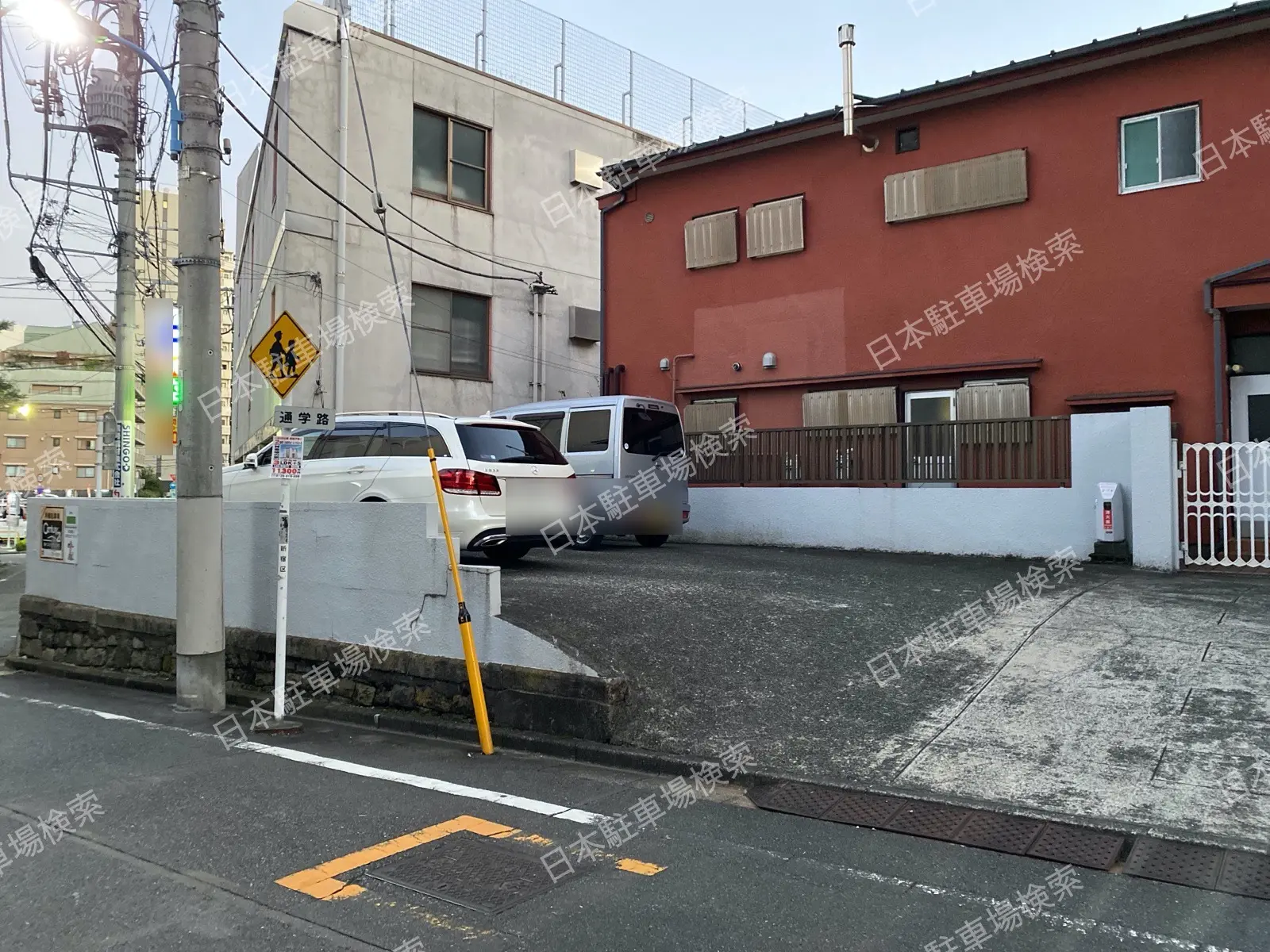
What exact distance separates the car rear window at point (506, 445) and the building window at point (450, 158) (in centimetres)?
1167

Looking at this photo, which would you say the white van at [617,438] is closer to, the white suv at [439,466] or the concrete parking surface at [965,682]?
the white suv at [439,466]

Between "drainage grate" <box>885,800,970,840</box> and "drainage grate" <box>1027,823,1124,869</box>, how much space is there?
16.1 inches

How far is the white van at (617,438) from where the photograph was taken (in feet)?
43.2

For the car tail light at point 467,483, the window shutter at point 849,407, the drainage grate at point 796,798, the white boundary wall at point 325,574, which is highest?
the window shutter at point 849,407

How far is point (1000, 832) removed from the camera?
15.7 feet

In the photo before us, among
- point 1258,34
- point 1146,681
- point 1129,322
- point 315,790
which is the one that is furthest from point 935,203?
point 315,790

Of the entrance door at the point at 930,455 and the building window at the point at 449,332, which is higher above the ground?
the building window at the point at 449,332

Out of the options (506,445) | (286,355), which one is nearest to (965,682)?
(506,445)

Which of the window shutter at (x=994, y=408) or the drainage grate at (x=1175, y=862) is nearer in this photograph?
the drainage grate at (x=1175, y=862)

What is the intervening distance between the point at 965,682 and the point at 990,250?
31.5ft

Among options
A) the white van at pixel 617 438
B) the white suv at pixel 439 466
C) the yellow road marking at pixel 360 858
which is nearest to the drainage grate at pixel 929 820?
the yellow road marking at pixel 360 858

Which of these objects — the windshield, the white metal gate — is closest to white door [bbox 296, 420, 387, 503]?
the windshield

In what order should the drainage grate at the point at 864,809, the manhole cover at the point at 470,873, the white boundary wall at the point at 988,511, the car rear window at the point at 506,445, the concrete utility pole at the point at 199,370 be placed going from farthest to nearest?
the white boundary wall at the point at 988,511
the car rear window at the point at 506,445
the concrete utility pole at the point at 199,370
the drainage grate at the point at 864,809
the manhole cover at the point at 470,873

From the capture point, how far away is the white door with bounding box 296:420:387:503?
402 inches
